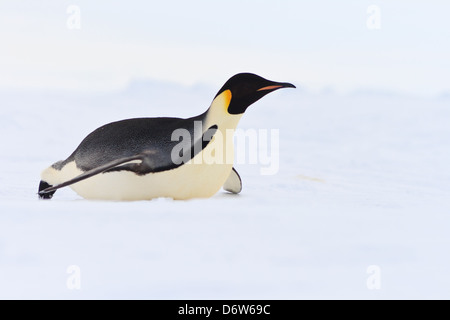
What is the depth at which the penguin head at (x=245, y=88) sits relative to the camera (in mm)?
3713

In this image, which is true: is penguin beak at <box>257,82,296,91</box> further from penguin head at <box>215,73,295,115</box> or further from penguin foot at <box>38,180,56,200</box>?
penguin foot at <box>38,180,56,200</box>

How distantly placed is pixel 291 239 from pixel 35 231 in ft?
3.84

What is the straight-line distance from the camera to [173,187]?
362cm

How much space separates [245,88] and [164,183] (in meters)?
0.65

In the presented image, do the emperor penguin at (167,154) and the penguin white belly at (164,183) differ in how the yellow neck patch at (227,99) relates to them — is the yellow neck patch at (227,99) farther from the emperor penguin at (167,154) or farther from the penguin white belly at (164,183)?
the penguin white belly at (164,183)

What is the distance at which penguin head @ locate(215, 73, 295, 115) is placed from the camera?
371cm

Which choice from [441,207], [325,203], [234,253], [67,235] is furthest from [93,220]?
[441,207]

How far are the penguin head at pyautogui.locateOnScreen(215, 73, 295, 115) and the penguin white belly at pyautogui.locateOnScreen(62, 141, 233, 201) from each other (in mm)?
292

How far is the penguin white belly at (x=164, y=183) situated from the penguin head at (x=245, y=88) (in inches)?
11.5

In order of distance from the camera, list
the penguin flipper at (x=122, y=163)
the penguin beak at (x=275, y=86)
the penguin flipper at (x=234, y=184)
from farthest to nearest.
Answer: the penguin flipper at (x=234, y=184) < the penguin beak at (x=275, y=86) < the penguin flipper at (x=122, y=163)

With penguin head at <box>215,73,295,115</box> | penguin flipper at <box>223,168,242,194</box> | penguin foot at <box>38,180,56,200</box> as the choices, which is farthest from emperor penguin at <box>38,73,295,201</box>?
penguin flipper at <box>223,168,242,194</box>

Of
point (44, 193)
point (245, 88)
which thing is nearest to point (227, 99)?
point (245, 88)

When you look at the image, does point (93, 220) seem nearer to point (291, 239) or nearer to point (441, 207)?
point (291, 239)

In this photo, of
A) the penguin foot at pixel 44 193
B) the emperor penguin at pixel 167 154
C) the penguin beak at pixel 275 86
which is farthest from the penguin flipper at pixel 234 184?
the penguin foot at pixel 44 193
